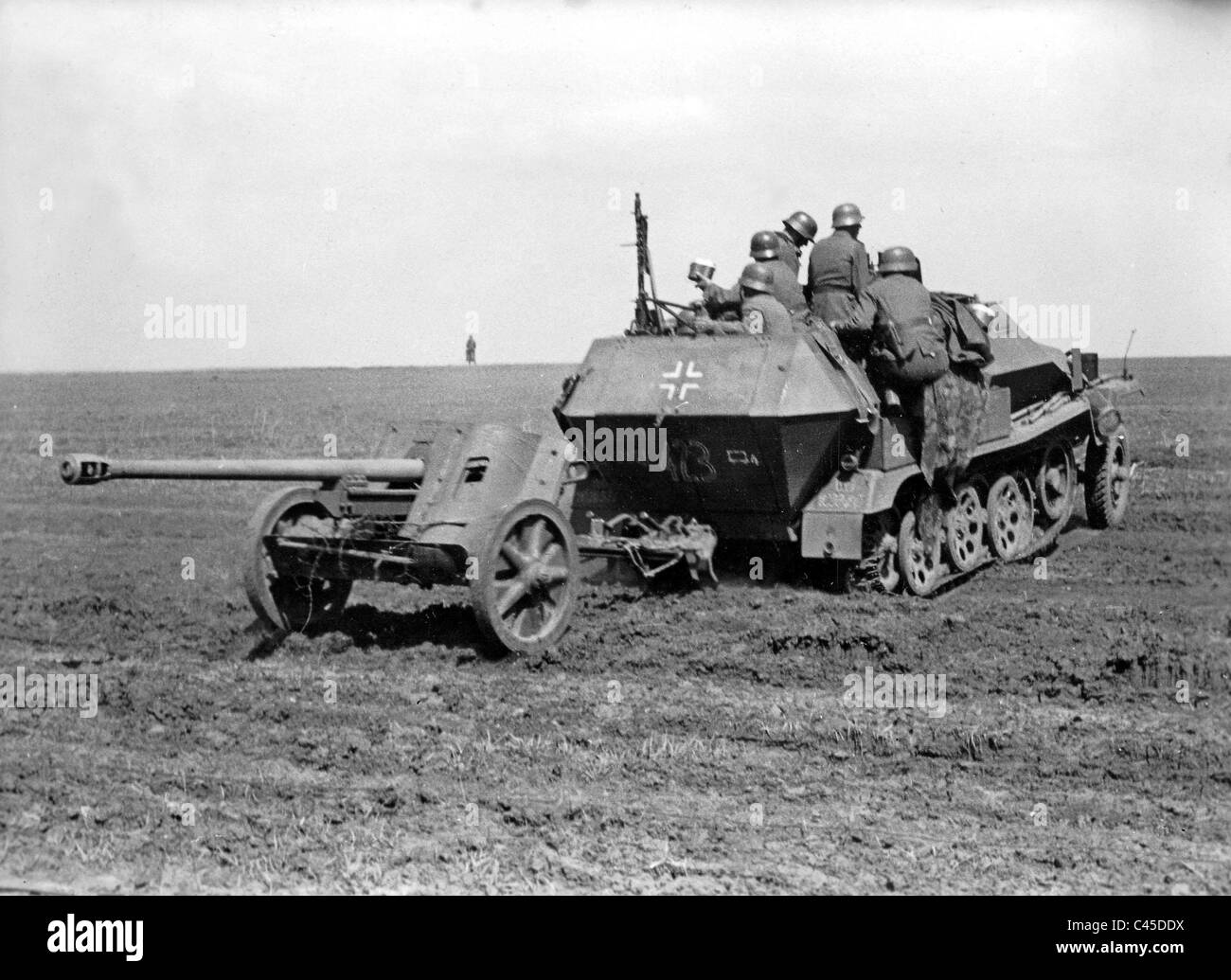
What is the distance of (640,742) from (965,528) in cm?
524

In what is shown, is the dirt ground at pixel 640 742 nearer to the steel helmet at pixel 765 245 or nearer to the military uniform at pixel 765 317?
the military uniform at pixel 765 317

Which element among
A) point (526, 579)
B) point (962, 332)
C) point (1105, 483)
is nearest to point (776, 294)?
point (962, 332)

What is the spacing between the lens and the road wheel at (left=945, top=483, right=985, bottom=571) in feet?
38.6

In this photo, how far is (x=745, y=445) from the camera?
1030 centimetres

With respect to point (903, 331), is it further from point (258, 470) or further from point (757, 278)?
point (258, 470)

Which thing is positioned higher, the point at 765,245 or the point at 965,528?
the point at 765,245

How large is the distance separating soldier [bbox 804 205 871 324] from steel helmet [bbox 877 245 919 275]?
17 cm

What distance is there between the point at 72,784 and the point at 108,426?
77.8 ft

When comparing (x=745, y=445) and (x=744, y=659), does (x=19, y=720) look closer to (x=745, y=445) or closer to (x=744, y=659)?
(x=744, y=659)

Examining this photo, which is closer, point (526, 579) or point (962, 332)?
point (526, 579)

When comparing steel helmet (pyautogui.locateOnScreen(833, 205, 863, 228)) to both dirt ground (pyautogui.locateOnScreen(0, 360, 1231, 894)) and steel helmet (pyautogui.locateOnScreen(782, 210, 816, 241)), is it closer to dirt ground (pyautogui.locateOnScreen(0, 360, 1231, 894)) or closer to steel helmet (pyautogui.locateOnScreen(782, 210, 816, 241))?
steel helmet (pyautogui.locateOnScreen(782, 210, 816, 241))

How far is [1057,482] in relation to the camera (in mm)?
13680

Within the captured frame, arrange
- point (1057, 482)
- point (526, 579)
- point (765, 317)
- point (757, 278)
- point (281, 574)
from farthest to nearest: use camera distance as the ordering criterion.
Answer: point (1057, 482) → point (757, 278) → point (765, 317) → point (281, 574) → point (526, 579)
